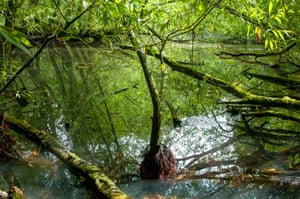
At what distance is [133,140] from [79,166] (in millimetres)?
1092

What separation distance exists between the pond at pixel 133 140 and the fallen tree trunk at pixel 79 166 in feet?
0.29

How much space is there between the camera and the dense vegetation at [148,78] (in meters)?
2.57

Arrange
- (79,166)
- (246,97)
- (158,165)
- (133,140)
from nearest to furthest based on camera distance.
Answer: (79,166) < (158,165) < (133,140) < (246,97)

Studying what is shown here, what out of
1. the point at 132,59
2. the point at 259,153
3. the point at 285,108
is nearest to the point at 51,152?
the point at 259,153

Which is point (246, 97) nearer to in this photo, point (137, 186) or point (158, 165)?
point (158, 165)

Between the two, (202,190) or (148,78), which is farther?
(148,78)

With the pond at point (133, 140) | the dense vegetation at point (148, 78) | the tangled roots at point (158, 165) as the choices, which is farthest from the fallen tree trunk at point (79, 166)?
the tangled roots at point (158, 165)

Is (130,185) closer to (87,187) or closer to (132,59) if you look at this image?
(87,187)

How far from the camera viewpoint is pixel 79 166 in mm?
2809

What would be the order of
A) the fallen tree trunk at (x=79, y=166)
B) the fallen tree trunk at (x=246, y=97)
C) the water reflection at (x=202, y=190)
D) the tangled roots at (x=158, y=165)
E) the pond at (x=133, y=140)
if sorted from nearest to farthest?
1. the fallen tree trunk at (x=79, y=166)
2. the water reflection at (x=202, y=190)
3. the pond at (x=133, y=140)
4. the tangled roots at (x=158, y=165)
5. the fallen tree trunk at (x=246, y=97)

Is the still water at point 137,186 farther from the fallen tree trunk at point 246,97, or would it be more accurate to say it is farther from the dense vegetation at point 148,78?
the fallen tree trunk at point 246,97

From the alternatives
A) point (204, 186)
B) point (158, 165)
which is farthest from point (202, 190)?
point (158, 165)

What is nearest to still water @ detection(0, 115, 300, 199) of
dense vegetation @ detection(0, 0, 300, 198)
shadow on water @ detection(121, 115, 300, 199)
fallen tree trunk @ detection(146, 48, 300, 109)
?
shadow on water @ detection(121, 115, 300, 199)

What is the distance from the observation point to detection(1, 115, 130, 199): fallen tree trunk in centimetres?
242
